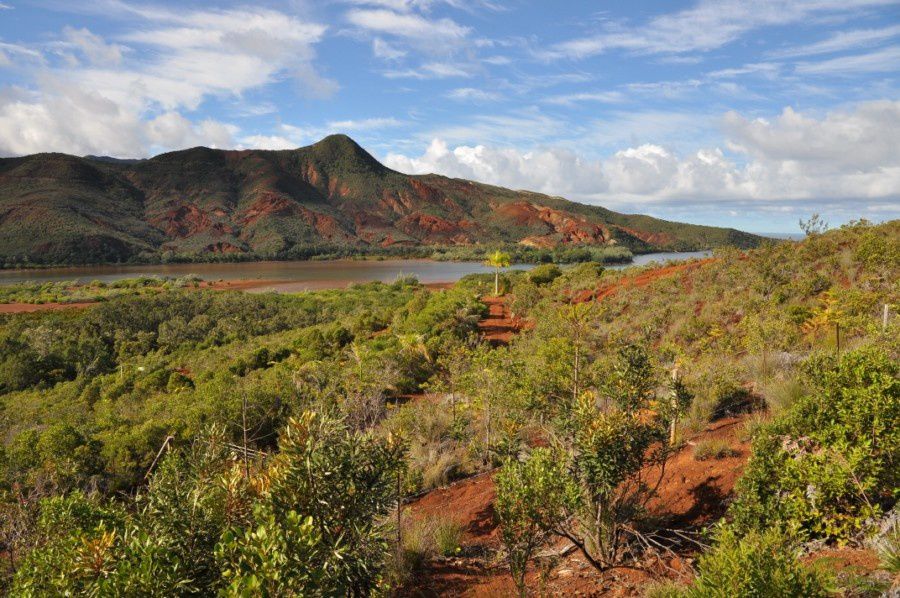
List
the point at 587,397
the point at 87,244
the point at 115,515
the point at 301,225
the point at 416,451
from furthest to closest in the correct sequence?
the point at 301,225 < the point at 87,244 < the point at 416,451 < the point at 587,397 < the point at 115,515

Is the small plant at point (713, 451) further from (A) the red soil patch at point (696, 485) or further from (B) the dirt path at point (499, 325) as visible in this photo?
(B) the dirt path at point (499, 325)

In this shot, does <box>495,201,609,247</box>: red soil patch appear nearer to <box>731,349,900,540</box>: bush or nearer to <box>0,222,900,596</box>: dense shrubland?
<box>0,222,900,596</box>: dense shrubland

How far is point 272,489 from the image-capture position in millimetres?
3738

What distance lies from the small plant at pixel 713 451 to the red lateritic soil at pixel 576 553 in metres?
0.09

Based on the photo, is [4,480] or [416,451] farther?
[416,451]

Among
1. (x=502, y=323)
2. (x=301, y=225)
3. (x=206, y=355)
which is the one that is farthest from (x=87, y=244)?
(x=502, y=323)

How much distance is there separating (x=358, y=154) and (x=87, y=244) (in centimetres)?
11480

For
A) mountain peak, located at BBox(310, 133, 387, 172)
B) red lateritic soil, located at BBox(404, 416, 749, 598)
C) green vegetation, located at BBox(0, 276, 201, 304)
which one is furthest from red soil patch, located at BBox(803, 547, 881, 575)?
mountain peak, located at BBox(310, 133, 387, 172)

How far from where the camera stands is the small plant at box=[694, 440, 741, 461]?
7.49 metres

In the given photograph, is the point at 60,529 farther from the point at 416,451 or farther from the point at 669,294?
the point at 669,294

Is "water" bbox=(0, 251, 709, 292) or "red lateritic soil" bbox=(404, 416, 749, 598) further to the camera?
"water" bbox=(0, 251, 709, 292)

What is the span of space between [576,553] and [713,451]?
9.12ft

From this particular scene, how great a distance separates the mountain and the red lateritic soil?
9658 cm

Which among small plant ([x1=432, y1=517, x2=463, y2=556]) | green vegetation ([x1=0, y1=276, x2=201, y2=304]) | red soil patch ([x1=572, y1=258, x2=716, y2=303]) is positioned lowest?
small plant ([x1=432, y1=517, x2=463, y2=556])
